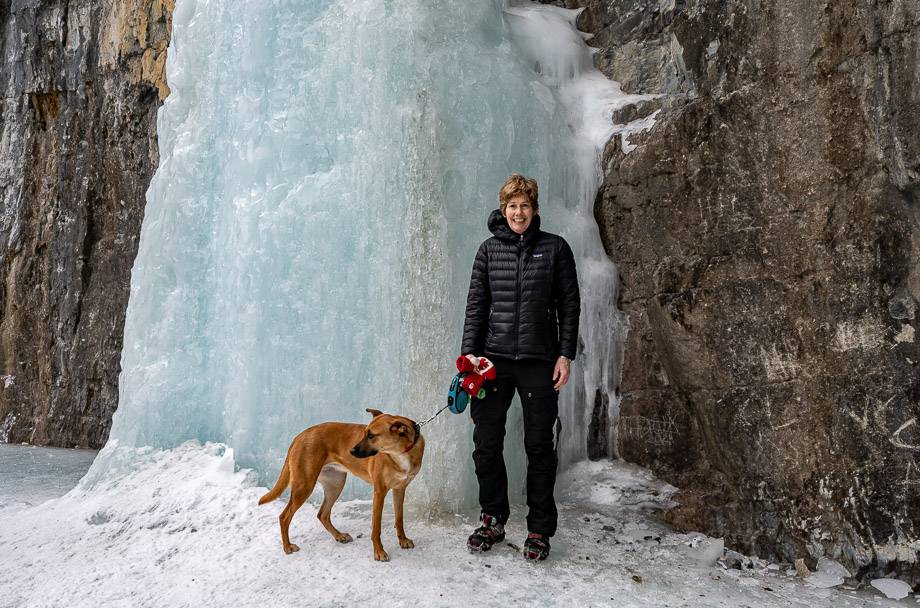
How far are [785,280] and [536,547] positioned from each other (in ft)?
6.20

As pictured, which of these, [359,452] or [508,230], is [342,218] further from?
[359,452]

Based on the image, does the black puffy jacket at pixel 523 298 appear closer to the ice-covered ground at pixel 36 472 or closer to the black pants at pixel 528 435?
the black pants at pixel 528 435

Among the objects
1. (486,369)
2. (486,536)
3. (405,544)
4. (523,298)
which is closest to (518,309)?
(523,298)

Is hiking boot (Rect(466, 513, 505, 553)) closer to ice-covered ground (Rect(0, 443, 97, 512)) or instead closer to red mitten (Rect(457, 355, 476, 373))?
red mitten (Rect(457, 355, 476, 373))

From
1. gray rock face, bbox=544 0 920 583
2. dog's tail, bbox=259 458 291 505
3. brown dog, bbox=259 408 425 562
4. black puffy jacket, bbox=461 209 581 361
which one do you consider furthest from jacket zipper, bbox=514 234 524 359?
gray rock face, bbox=544 0 920 583

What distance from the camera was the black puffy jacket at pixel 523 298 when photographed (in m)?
3.05

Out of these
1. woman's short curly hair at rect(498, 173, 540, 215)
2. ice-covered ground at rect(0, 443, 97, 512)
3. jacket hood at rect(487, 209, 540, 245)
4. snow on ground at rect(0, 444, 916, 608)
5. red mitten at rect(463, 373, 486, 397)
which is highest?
woman's short curly hair at rect(498, 173, 540, 215)

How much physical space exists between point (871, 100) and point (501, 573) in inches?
112

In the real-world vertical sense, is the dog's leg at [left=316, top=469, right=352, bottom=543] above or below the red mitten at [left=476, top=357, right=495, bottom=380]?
below

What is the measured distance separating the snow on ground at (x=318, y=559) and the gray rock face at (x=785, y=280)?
348mm

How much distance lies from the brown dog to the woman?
0.39m

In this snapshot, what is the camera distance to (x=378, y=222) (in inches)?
164

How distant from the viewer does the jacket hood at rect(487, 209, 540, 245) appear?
316 centimetres

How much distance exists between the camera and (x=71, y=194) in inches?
326
